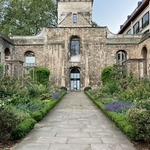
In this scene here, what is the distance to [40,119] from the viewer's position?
7574 mm

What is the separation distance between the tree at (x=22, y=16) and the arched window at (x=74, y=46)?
403 inches

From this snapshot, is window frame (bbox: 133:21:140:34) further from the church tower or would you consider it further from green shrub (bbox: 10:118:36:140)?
green shrub (bbox: 10:118:36:140)

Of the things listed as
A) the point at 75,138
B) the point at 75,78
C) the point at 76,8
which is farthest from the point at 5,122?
the point at 76,8

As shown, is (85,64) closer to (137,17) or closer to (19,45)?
(19,45)

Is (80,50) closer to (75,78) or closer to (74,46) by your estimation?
(74,46)

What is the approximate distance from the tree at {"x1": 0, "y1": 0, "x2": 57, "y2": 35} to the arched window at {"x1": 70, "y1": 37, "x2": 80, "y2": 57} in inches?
403

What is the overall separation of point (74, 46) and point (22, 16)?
39.0 feet

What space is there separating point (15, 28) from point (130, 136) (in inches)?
1258

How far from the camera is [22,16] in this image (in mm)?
33719

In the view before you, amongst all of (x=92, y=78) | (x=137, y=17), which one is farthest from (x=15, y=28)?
(x=137, y=17)

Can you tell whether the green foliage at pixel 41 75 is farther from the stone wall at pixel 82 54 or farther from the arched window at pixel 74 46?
the arched window at pixel 74 46

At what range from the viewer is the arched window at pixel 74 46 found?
88.1 ft

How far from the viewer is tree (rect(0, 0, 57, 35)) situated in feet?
109

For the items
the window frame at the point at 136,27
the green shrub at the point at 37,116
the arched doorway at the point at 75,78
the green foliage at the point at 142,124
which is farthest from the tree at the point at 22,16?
the green foliage at the point at 142,124
